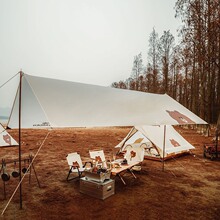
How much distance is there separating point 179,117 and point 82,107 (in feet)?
9.98

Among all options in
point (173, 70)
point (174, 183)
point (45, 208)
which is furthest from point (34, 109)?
point (173, 70)

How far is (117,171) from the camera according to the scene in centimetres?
495

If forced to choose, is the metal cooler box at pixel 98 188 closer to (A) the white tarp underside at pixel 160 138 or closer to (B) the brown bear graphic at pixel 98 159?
(B) the brown bear graphic at pixel 98 159

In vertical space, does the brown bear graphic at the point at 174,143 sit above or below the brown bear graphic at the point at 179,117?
below

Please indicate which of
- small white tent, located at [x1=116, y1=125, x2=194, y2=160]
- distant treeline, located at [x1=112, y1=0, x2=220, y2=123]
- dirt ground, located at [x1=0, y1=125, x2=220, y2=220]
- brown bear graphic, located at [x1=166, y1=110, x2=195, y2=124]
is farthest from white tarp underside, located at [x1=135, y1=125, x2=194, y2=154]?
distant treeline, located at [x1=112, y1=0, x2=220, y2=123]

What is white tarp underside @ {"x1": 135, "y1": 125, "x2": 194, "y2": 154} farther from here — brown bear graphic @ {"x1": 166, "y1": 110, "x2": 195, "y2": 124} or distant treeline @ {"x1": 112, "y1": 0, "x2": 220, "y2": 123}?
distant treeline @ {"x1": 112, "y1": 0, "x2": 220, "y2": 123}

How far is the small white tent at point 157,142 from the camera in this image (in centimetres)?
777

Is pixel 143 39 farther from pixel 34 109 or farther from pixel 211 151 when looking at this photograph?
pixel 34 109

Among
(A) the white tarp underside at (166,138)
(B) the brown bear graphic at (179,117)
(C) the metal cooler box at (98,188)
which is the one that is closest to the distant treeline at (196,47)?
(A) the white tarp underside at (166,138)

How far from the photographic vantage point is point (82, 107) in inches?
171

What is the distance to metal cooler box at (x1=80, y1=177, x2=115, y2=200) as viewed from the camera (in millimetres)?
4312

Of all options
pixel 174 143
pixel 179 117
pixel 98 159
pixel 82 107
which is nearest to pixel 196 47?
pixel 174 143

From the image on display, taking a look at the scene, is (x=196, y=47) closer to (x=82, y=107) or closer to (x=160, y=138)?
(x=160, y=138)

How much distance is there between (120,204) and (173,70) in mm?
22542
